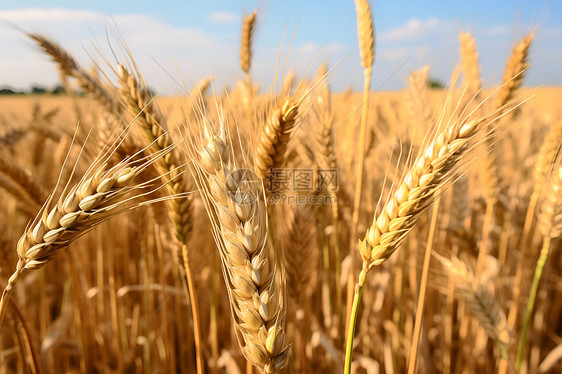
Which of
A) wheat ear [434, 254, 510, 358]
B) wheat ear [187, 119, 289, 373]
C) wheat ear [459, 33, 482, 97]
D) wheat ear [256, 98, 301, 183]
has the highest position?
wheat ear [459, 33, 482, 97]

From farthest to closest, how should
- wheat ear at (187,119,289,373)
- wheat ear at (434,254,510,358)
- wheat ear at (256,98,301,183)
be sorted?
wheat ear at (434,254,510,358) < wheat ear at (256,98,301,183) < wheat ear at (187,119,289,373)

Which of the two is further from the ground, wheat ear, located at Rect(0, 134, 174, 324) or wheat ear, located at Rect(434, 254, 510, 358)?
wheat ear, located at Rect(0, 134, 174, 324)

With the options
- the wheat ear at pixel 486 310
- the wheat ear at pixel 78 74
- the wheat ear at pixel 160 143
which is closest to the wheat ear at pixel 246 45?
the wheat ear at pixel 78 74

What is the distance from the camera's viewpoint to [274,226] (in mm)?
1434

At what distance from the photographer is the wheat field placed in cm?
80

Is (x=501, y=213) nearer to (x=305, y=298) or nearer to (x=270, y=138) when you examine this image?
(x=305, y=298)

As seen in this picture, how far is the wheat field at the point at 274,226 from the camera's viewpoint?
0.80 m

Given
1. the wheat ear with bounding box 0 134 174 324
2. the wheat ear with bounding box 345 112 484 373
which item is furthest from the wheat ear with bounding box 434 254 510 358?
the wheat ear with bounding box 0 134 174 324

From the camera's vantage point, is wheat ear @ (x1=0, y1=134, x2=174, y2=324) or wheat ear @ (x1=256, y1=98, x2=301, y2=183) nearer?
wheat ear @ (x1=0, y1=134, x2=174, y2=324)

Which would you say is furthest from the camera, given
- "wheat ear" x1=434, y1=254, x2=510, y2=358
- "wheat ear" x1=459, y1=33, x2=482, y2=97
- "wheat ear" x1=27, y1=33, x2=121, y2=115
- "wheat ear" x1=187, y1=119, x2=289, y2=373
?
"wheat ear" x1=459, y1=33, x2=482, y2=97

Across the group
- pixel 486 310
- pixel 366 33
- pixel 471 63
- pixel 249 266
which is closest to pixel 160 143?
pixel 249 266

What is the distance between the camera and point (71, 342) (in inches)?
71.6

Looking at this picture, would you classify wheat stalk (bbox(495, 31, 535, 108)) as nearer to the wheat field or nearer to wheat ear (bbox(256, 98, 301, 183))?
the wheat field

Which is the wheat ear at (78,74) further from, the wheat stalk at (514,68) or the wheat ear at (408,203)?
the wheat stalk at (514,68)
